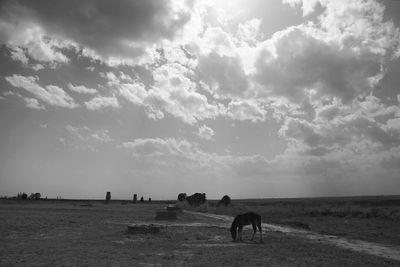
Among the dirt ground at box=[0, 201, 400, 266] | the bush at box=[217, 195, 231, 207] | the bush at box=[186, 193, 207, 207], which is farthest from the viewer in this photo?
the bush at box=[217, 195, 231, 207]

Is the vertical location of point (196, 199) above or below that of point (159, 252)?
above

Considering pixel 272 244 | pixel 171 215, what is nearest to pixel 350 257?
pixel 272 244

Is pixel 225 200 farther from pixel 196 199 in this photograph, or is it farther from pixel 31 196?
pixel 31 196

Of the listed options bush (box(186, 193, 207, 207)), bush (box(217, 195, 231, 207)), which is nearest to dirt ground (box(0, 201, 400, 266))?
bush (box(186, 193, 207, 207))

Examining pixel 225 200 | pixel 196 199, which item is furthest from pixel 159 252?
pixel 225 200

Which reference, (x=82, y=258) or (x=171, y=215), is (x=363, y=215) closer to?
(x=171, y=215)

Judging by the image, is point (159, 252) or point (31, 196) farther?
point (31, 196)

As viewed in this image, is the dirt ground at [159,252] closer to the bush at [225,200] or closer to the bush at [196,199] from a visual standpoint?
the bush at [196,199]

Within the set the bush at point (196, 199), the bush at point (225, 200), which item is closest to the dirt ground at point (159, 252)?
the bush at point (196, 199)

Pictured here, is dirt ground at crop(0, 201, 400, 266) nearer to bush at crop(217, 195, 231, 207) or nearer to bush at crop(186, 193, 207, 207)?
bush at crop(186, 193, 207, 207)

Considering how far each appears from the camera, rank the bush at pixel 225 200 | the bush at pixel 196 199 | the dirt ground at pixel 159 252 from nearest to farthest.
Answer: the dirt ground at pixel 159 252 → the bush at pixel 196 199 → the bush at pixel 225 200

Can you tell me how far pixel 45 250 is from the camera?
48.8 feet

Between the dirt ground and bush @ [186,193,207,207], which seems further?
bush @ [186,193,207,207]

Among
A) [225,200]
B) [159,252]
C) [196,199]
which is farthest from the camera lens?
[225,200]
